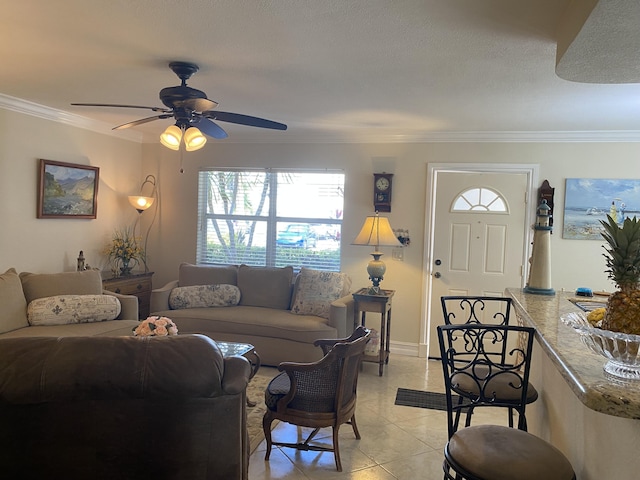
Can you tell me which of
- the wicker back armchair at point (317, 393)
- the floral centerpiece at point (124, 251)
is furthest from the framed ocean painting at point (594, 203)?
the floral centerpiece at point (124, 251)

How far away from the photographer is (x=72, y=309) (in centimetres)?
390

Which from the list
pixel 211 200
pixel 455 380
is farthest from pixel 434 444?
pixel 211 200

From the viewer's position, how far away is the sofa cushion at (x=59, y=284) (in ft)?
12.8

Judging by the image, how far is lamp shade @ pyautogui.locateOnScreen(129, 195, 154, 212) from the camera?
5344 mm

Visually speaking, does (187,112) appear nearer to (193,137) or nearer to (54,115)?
(193,137)

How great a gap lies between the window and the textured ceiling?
1032 mm

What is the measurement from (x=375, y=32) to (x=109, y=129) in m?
3.91

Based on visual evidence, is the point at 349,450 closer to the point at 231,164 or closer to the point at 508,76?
the point at 508,76

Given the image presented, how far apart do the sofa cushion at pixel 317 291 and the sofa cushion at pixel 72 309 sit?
5.60 ft

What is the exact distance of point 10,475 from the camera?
64.9 inches

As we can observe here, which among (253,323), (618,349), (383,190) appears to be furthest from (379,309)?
(618,349)

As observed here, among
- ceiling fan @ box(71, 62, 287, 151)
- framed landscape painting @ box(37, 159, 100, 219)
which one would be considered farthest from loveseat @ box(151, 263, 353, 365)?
ceiling fan @ box(71, 62, 287, 151)

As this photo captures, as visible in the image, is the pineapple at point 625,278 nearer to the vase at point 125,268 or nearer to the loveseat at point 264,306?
the loveseat at point 264,306

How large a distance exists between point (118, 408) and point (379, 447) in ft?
6.22
